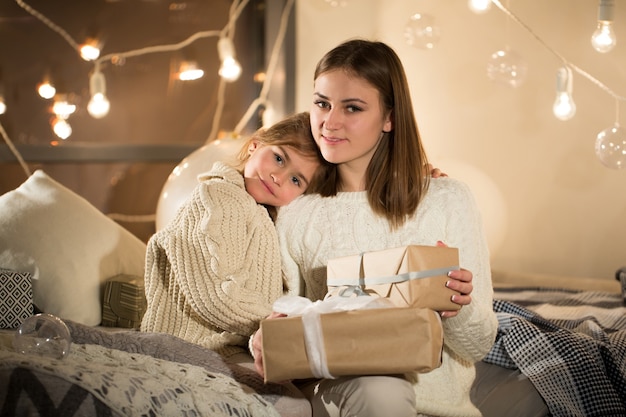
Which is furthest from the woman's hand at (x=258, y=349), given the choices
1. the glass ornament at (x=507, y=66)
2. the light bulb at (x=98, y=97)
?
the light bulb at (x=98, y=97)

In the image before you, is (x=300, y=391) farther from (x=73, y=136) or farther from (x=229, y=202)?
(x=73, y=136)

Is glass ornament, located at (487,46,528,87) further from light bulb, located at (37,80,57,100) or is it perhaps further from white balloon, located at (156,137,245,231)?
light bulb, located at (37,80,57,100)

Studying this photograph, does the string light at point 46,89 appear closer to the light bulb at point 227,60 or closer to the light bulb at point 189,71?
the light bulb at point 189,71

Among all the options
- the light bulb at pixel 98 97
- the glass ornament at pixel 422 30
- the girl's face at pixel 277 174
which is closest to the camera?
the girl's face at pixel 277 174

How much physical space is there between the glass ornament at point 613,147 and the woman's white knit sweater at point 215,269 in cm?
124

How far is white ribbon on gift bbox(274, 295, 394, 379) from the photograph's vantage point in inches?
48.8

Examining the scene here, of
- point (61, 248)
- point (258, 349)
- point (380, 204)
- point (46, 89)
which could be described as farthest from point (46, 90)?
point (258, 349)

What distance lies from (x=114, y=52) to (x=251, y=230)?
197 cm

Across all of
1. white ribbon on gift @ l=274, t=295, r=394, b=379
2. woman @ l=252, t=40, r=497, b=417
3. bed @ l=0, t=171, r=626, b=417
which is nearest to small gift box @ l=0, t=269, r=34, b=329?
bed @ l=0, t=171, r=626, b=417

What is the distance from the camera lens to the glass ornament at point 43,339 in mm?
1293

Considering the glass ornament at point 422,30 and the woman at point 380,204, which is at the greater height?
the glass ornament at point 422,30

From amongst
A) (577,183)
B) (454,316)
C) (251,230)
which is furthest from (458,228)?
(577,183)

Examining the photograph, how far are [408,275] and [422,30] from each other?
168 cm

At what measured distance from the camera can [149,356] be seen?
1.44 metres
